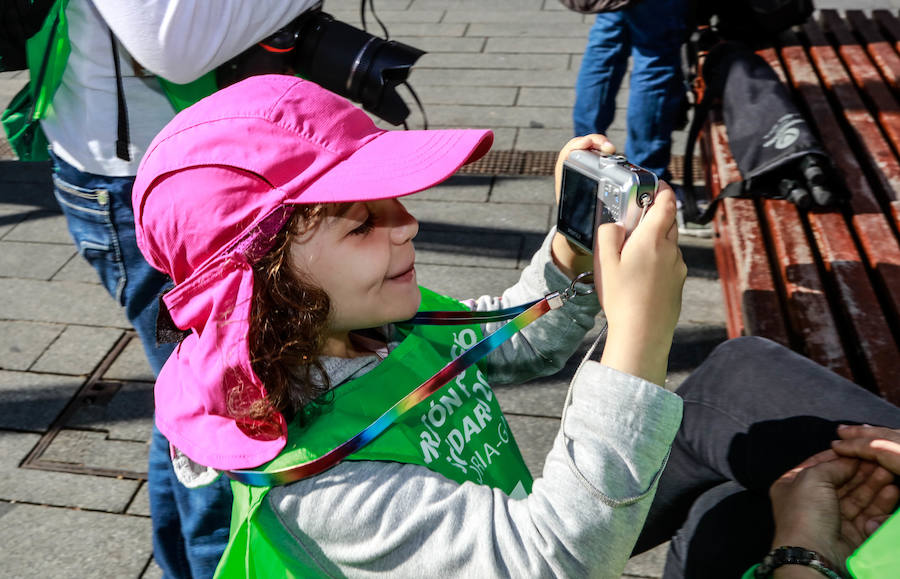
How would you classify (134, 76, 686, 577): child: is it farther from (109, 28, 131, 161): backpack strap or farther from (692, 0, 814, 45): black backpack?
(692, 0, 814, 45): black backpack

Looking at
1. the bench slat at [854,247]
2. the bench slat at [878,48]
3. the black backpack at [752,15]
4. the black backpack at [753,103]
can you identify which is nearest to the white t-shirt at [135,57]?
the bench slat at [854,247]

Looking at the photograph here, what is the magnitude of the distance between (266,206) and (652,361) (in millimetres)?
581

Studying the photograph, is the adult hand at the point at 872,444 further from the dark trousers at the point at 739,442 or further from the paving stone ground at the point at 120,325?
the paving stone ground at the point at 120,325

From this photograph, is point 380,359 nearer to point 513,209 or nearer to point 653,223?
point 653,223

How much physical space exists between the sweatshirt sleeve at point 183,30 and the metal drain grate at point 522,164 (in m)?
2.65

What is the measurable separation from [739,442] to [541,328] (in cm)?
49

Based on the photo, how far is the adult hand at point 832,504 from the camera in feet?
5.04

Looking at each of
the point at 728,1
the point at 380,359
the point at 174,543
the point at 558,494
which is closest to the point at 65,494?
the point at 174,543

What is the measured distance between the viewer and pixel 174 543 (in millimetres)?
2186

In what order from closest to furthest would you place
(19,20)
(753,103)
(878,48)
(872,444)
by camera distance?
(872,444)
(19,20)
(753,103)
(878,48)

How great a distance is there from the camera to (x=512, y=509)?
1.27 m

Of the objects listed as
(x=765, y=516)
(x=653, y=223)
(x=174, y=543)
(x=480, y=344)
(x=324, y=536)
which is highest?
(x=653, y=223)

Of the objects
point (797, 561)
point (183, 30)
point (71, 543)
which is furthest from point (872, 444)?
point (71, 543)

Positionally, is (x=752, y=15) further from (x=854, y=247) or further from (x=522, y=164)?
(x=854, y=247)
